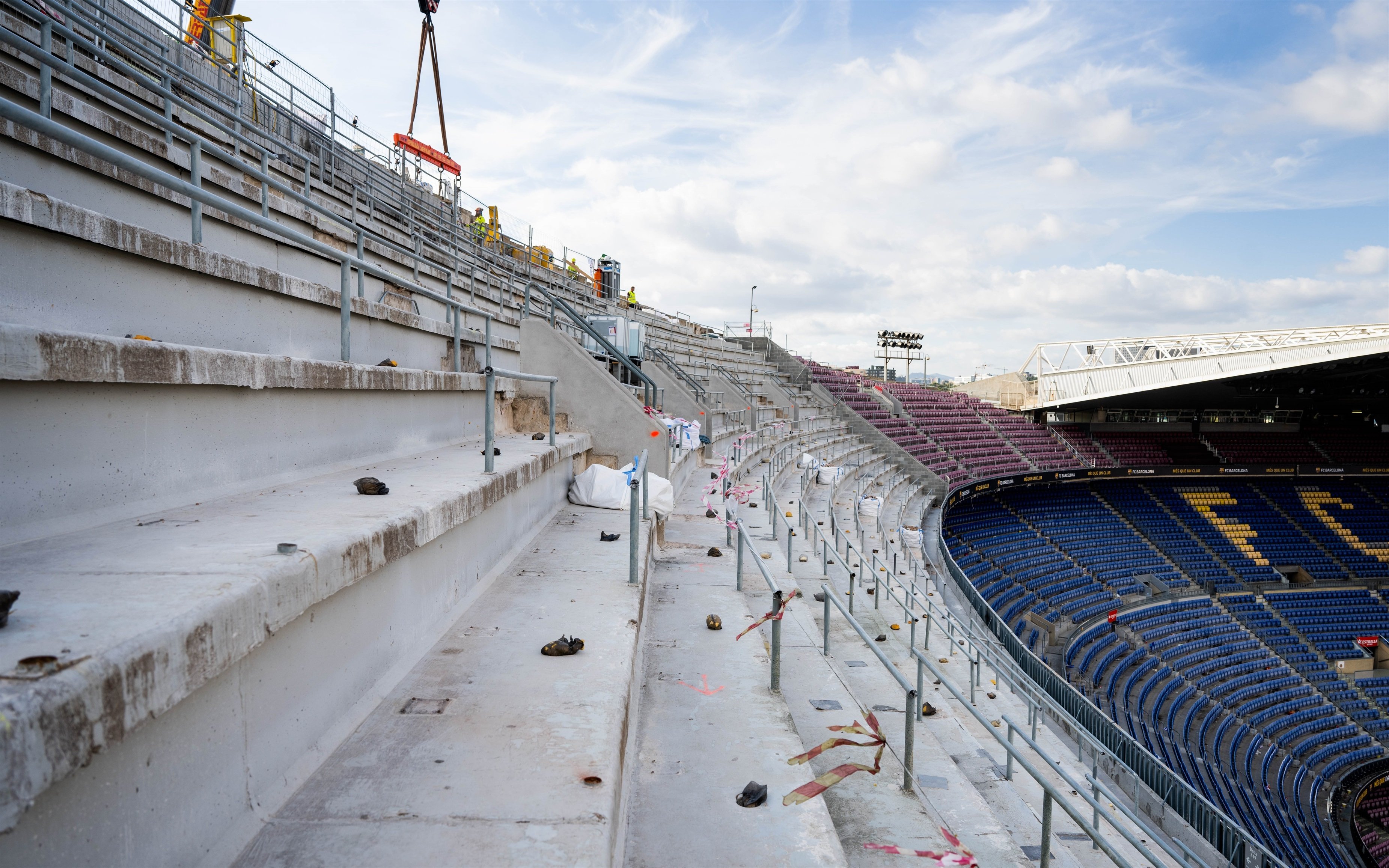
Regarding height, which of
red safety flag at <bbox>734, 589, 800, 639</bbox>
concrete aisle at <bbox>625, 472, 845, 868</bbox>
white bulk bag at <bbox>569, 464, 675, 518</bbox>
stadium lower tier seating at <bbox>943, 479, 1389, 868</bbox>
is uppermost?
white bulk bag at <bbox>569, 464, 675, 518</bbox>

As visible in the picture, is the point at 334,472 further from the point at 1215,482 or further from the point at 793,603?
the point at 1215,482

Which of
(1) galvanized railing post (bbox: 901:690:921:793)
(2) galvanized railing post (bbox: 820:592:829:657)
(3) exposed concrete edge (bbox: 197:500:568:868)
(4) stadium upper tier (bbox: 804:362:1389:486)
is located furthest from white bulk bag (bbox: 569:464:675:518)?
(4) stadium upper tier (bbox: 804:362:1389:486)

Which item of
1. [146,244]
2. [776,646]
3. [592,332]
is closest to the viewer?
[146,244]

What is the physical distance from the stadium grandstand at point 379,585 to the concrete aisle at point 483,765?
0.05ft

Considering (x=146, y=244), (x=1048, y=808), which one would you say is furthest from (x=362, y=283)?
(x=1048, y=808)

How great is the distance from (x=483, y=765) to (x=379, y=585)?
92 cm

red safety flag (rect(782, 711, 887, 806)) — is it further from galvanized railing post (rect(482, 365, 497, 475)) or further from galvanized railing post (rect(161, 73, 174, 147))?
galvanized railing post (rect(161, 73, 174, 147))

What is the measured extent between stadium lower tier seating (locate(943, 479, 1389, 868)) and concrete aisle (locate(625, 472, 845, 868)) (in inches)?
590

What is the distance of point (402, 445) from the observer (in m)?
5.01

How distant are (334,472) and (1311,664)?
27.8 meters

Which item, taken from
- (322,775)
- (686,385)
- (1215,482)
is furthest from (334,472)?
(1215,482)

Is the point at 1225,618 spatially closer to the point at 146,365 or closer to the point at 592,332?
the point at 592,332

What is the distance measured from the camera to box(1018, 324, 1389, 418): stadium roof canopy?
20.6m

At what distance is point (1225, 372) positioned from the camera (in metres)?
22.6
